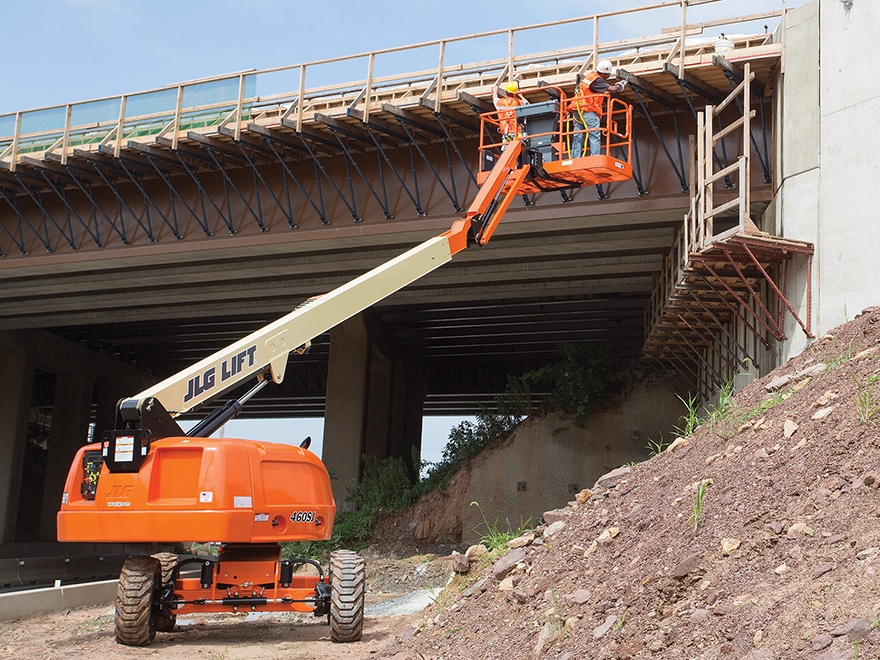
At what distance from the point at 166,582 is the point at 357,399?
17.7 m

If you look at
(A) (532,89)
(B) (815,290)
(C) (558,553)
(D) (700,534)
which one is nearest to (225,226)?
(A) (532,89)

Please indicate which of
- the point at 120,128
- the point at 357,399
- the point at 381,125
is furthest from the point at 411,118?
the point at 357,399

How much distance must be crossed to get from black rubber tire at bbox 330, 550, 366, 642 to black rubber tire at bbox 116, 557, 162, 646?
2.27m

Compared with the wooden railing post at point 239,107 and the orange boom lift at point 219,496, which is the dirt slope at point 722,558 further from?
the wooden railing post at point 239,107

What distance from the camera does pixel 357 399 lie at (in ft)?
94.2

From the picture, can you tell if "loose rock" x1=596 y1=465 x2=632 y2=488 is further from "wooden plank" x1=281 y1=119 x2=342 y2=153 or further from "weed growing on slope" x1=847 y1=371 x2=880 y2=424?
"wooden plank" x1=281 y1=119 x2=342 y2=153

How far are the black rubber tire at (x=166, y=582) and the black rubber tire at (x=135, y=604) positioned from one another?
0.46 m

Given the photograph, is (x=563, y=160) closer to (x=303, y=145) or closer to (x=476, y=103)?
(x=476, y=103)

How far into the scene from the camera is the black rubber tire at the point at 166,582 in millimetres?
11087

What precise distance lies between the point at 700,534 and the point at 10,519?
115ft

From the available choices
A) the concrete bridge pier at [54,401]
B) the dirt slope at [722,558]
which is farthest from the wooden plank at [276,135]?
the concrete bridge pier at [54,401]

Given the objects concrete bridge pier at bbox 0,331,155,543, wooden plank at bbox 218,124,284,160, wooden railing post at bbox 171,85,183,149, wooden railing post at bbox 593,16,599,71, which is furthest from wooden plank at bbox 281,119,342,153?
concrete bridge pier at bbox 0,331,155,543

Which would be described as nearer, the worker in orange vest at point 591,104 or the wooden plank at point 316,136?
the worker in orange vest at point 591,104

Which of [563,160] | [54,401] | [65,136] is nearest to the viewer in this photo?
[563,160]
